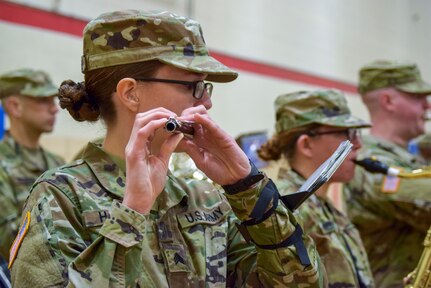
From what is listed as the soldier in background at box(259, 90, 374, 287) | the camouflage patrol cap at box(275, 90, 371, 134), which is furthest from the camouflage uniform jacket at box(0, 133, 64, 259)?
the camouflage patrol cap at box(275, 90, 371, 134)

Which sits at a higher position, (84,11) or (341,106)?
(341,106)

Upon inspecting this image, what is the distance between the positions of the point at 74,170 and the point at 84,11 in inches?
166

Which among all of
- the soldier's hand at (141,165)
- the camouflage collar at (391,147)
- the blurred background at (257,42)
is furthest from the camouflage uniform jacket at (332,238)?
the blurred background at (257,42)

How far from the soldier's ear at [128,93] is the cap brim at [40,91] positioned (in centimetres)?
305

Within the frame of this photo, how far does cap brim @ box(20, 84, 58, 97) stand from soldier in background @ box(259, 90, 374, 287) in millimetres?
2059

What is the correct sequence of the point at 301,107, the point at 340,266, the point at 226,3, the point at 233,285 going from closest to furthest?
1. the point at 233,285
2. the point at 340,266
3. the point at 301,107
4. the point at 226,3

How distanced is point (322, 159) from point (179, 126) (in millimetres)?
1575

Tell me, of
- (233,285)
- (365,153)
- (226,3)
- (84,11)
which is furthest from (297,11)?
(233,285)

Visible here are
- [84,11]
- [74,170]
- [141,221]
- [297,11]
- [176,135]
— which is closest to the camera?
[141,221]

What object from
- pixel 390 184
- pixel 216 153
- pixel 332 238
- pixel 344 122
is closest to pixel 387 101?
pixel 390 184

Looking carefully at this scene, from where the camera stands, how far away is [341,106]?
132 inches

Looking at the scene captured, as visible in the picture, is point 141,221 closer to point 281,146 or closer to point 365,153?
point 281,146

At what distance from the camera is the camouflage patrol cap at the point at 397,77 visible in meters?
4.25

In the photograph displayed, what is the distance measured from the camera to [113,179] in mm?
1963
